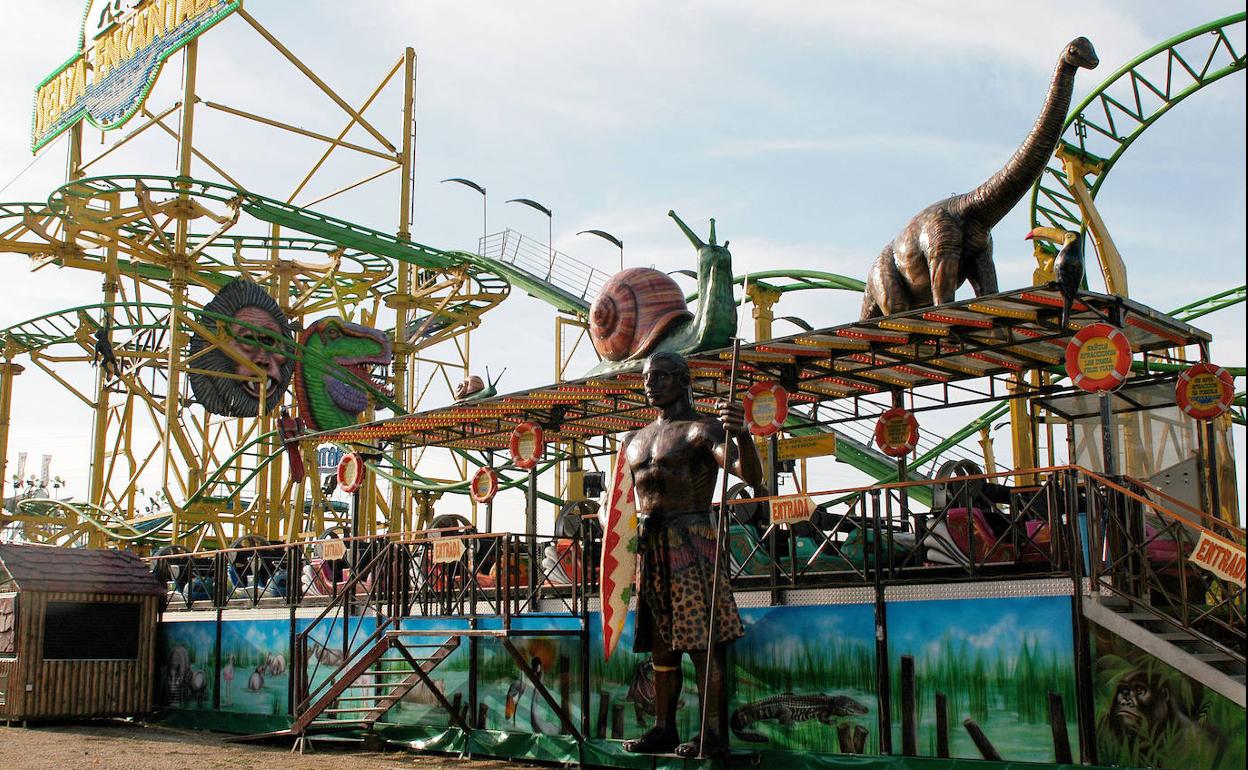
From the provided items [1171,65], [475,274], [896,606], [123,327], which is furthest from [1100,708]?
[475,274]

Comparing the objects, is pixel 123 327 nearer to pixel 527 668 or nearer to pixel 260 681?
pixel 260 681

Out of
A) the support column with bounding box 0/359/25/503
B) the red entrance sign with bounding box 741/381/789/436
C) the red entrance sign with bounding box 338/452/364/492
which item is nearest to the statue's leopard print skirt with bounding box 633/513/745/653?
the red entrance sign with bounding box 741/381/789/436

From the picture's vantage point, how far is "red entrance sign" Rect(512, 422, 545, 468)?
15133 millimetres

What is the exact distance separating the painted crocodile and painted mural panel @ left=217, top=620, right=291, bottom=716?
22.2 ft

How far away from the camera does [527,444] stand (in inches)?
598

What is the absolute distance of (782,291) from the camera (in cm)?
2206

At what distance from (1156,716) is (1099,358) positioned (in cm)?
273

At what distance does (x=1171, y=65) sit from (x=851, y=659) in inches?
483

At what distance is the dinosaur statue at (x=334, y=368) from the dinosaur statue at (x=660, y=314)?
8.52 metres

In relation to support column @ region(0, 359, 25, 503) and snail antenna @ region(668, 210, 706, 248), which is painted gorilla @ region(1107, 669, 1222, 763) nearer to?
snail antenna @ region(668, 210, 706, 248)

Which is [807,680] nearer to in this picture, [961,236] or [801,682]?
[801,682]

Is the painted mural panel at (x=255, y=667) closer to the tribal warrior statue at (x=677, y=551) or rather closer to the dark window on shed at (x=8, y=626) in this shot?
the dark window on shed at (x=8, y=626)

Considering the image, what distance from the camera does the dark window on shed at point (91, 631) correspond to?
54.3ft

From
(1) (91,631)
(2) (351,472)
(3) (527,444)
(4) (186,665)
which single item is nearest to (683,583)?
(3) (527,444)
